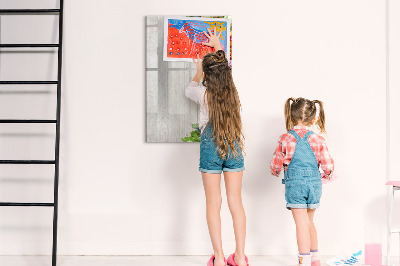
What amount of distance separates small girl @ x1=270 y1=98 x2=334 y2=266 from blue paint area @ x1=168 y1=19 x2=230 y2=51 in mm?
800

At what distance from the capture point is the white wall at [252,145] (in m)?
3.53

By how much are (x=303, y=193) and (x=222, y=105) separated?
28.9 inches

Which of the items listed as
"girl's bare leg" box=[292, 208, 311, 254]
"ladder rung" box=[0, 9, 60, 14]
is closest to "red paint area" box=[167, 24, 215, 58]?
"ladder rung" box=[0, 9, 60, 14]

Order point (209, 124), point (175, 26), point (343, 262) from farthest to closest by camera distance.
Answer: point (175, 26)
point (343, 262)
point (209, 124)

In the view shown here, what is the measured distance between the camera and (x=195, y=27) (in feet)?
11.5

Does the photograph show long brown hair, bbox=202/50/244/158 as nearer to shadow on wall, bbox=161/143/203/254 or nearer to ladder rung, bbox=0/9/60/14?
shadow on wall, bbox=161/143/203/254

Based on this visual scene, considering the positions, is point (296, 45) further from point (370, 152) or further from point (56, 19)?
point (56, 19)

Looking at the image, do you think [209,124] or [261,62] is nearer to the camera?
[209,124]

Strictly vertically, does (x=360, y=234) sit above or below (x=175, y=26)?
below

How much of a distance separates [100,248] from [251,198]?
1146 mm

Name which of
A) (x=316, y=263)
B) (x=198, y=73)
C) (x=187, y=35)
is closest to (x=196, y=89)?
(x=198, y=73)

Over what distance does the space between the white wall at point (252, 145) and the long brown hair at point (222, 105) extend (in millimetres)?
493

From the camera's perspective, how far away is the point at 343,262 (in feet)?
10.8

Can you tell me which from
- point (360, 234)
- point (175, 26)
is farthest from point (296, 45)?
point (360, 234)
